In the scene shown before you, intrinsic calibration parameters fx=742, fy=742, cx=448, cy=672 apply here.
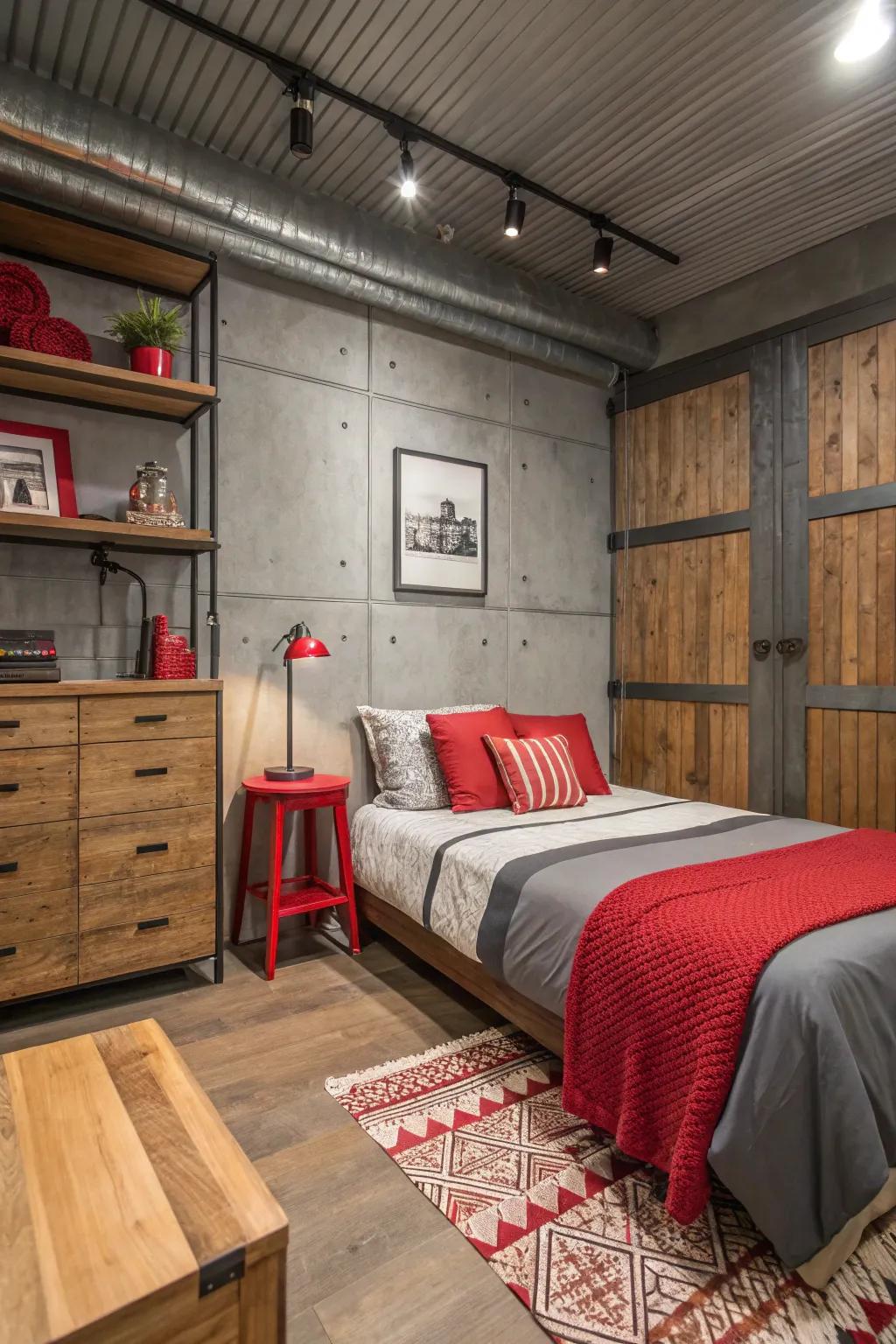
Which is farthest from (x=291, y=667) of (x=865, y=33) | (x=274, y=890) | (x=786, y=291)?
(x=786, y=291)

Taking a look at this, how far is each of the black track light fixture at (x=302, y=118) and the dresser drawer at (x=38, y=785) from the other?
206 centimetres

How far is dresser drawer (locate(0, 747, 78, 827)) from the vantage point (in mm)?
2275

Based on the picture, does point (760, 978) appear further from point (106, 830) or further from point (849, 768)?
point (849, 768)

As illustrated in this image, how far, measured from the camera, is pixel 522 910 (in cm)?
212

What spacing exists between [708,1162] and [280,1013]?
1520mm

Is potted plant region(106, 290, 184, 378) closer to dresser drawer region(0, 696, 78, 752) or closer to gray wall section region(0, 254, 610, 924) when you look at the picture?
gray wall section region(0, 254, 610, 924)

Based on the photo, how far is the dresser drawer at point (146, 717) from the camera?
7.96 feet

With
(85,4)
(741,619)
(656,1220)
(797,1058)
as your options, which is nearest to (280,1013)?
(656,1220)

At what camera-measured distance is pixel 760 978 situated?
1.50 m

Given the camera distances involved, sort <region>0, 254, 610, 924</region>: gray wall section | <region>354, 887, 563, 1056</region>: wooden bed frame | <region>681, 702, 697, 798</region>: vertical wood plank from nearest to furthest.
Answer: <region>354, 887, 563, 1056</region>: wooden bed frame
<region>0, 254, 610, 924</region>: gray wall section
<region>681, 702, 697, 798</region>: vertical wood plank

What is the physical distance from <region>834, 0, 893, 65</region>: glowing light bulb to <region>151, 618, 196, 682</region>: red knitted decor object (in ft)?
9.29

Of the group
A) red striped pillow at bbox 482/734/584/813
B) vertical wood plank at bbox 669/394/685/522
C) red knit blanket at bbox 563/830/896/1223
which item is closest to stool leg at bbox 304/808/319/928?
red striped pillow at bbox 482/734/584/813

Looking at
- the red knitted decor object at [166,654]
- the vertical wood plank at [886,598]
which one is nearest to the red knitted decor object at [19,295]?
the red knitted decor object at [166,654]

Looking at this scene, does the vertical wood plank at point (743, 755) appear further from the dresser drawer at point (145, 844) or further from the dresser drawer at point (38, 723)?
the dresser drawer at point (38, 723)
